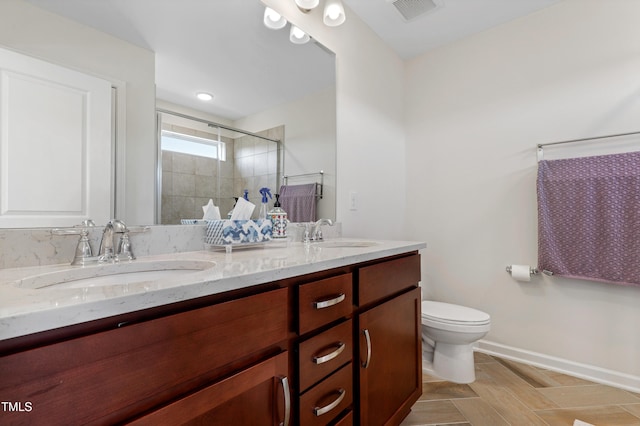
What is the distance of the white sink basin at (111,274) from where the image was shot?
2.41 ft

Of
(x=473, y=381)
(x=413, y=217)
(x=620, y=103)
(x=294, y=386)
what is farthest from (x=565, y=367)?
(x=294, y=386)

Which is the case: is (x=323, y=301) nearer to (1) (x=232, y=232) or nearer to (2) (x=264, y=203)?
(1) (x=232, y=232)

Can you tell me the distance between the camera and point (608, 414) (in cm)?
152

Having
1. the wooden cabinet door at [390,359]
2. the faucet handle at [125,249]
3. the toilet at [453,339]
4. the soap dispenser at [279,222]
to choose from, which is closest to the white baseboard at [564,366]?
the toilet at [453,339]

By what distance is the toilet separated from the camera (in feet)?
5.75

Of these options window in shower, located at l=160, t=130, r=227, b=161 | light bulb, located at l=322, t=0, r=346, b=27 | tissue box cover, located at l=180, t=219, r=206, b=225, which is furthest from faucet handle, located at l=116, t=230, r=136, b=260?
light bulb, located at l=322, t=0, r=346, b=27

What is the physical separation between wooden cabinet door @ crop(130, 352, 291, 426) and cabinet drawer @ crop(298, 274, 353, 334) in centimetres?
12

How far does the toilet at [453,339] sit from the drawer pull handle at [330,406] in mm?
1026

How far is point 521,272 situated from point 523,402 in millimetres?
788

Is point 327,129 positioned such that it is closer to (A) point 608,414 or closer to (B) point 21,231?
(B) point 21,231

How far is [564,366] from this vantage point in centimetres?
193

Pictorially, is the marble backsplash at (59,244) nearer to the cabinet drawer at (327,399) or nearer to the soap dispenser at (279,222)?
the soap dispenser at (279,222)

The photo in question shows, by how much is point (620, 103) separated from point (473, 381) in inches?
73.6

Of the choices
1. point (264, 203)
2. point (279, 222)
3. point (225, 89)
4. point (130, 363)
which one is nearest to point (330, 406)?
point (130, 363)
